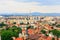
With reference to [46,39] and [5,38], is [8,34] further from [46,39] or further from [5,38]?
[46,39]

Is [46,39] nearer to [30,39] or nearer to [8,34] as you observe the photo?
[30,39]

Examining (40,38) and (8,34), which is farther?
(8,34)

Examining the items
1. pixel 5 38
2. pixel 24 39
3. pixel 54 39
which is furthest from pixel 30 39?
pixel 5 38

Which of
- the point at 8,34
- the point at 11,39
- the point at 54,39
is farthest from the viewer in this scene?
the point at 8,34

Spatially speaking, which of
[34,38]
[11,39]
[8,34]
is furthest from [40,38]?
[8,34]

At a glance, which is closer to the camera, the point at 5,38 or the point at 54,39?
the point at 54,39

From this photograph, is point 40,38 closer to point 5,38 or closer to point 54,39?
point 54,39

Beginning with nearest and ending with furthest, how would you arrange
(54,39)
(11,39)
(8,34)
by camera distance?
(54,39) → (11,39) → (8,34)
